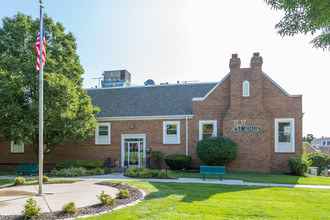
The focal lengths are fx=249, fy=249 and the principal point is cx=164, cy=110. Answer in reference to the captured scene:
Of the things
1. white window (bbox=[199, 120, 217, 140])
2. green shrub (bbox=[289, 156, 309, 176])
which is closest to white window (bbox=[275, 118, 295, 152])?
green shrub (bbox=[289, 156, 309, 176])

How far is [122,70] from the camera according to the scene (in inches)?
1248

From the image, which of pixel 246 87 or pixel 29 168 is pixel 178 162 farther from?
pixel 29 168

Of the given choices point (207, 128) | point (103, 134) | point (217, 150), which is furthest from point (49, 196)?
point (207, 128)

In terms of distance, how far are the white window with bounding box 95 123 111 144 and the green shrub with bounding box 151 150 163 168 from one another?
13.5 feet

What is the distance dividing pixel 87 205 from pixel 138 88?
17186 mm

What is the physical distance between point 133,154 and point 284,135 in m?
11.9

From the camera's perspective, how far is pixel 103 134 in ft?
70.4

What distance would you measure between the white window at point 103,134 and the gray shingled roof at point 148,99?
970 mm

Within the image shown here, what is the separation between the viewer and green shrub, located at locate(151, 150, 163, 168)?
19.7 m

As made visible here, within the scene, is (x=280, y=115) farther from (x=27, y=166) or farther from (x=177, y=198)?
(x=27, y=166)

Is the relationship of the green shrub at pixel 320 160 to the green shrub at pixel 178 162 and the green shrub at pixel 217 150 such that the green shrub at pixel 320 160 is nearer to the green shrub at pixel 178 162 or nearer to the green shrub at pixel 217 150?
the green shrub at pixel 217 150

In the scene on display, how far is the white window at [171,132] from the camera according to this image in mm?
20156

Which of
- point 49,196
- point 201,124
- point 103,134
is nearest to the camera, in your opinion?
point 49,196

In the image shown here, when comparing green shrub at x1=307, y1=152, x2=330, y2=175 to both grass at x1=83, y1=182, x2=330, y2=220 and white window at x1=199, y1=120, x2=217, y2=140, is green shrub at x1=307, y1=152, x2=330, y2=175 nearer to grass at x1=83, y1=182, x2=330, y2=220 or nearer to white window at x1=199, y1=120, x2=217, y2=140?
white window at x1=199, y1=120, x2=217, y2=140
